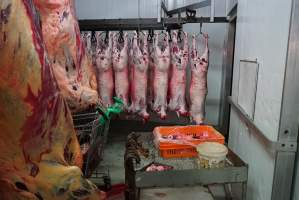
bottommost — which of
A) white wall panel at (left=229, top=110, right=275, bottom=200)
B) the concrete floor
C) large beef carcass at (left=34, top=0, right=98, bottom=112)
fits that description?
the concrete floor

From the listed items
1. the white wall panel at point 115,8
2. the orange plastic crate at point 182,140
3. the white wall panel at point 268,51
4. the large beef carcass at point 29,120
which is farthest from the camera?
the white wall panel at point 115,8

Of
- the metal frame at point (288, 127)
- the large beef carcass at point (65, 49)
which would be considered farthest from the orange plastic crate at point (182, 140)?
the large beef carcass at point (65, 49)

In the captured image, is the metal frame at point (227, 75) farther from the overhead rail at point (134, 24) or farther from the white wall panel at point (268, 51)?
the white wall panel at point (268, 51)

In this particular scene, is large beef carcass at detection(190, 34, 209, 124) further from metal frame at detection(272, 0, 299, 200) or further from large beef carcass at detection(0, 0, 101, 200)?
large beef carcass at detection(0, 0, 101, 200)

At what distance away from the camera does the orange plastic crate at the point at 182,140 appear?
62.7 inches

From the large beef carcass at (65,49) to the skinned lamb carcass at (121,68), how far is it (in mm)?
1480

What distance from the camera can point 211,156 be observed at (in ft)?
4.66

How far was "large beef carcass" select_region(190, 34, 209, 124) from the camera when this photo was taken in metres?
2.61

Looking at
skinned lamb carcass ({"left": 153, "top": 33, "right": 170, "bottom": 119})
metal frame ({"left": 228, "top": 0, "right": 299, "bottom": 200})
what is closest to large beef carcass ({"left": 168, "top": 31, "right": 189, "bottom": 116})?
skinned lamb carcass ({"left": 153, "top": 33, "right": 170, "bottom": 119})

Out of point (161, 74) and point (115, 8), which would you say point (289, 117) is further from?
point (115, 8)

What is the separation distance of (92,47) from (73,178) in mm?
2420

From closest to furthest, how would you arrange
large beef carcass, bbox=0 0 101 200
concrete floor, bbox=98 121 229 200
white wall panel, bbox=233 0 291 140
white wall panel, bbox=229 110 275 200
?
1. large beef carcass, bbox=0 0 101 200
2. white wall panel, bbox=233 0 291 140
3. white wall panel, bbox=229 110 275 200
4. concrete floor, bbox=98 121 229 200

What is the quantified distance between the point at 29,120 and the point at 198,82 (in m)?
2.23

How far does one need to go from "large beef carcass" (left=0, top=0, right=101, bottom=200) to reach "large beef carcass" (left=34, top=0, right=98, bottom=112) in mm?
400
